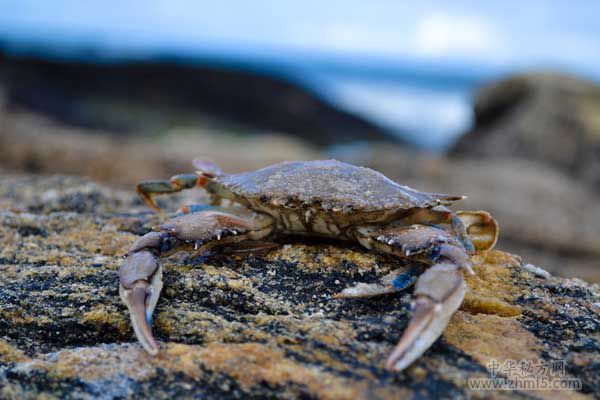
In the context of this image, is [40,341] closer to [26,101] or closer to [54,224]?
[54,224]

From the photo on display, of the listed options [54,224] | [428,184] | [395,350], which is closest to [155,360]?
[395,350]

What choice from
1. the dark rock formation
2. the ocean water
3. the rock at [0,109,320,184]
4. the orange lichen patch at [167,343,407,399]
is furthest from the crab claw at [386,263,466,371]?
the ocean water

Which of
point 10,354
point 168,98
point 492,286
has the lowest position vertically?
point 168,98

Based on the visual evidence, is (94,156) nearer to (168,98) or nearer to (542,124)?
(542,124)

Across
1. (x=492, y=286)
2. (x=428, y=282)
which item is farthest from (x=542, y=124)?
(x=428, y=282)

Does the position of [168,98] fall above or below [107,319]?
below

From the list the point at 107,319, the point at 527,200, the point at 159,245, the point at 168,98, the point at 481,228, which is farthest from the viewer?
the point at 168,98
